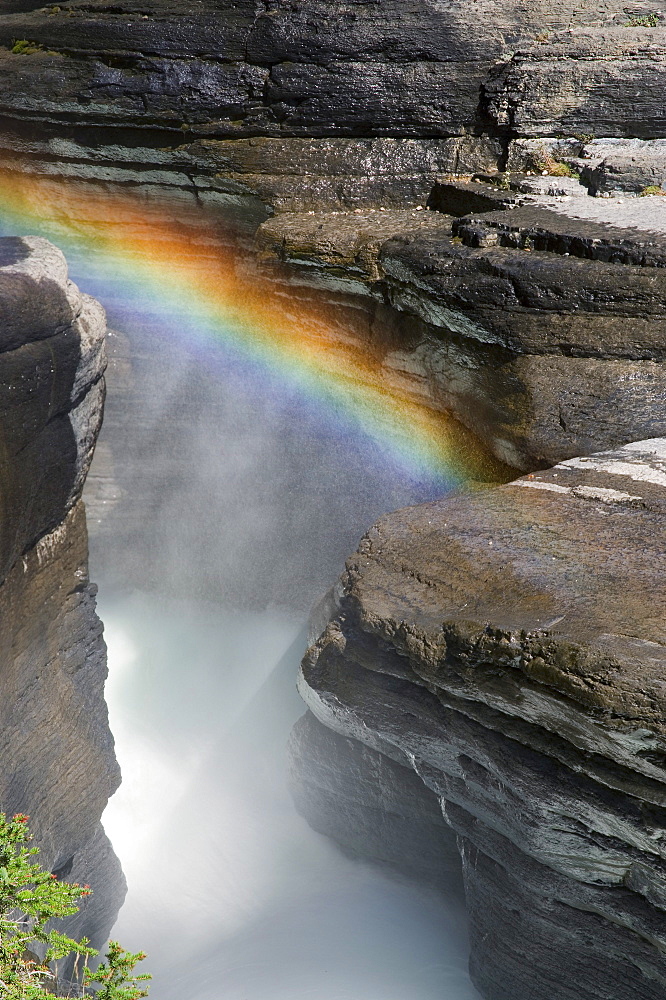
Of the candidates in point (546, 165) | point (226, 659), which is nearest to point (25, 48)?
point (546, 165)

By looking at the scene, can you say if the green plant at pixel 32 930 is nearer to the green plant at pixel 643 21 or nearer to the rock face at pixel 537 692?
the rock face at pixel 537 692

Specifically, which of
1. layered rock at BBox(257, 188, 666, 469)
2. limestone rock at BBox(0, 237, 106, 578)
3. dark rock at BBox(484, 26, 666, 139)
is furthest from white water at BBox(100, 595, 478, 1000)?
dark rock at BBox(484, 26, 666, 139)

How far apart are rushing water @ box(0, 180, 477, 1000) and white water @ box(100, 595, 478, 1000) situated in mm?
15

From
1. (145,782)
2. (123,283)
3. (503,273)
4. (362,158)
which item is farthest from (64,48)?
(145,782)

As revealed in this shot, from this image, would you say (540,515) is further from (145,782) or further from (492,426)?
(145,782)

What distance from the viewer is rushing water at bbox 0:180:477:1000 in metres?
5.27

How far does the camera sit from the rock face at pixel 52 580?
4.00 m

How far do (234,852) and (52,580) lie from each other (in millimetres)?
2891

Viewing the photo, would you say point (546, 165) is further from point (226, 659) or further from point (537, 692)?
point (226, 659)

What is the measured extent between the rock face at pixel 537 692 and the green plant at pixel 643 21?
3681 millimetres

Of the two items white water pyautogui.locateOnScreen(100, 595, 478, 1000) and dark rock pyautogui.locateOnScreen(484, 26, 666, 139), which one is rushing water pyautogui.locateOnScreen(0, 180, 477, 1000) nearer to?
white water pyautogui.locateOnScreen(100, 595, 478, 1000)

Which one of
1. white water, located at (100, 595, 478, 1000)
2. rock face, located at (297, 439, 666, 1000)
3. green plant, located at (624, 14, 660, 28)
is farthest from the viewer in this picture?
green plant, located at (624, 14, 660, 28)

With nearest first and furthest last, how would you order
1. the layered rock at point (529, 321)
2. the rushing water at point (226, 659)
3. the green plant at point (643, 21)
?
the layered rock at point (529, 321)
the rushing water at point (226, 659)
the green plant at point (643, 21)

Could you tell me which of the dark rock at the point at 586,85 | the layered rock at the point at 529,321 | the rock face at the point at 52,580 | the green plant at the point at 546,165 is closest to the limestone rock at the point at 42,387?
the rock face at the point at 52,580
